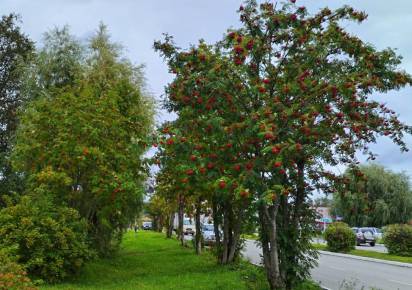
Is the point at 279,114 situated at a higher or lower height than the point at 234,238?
higher

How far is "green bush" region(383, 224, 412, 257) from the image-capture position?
33031mm

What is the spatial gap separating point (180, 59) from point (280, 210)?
425 centimetres

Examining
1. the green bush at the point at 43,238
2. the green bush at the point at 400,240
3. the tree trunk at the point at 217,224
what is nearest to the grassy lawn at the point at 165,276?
the green bush at the point at 43,238

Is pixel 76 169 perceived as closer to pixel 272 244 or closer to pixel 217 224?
pixel 217 224

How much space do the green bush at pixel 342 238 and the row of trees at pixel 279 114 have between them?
2487 cm

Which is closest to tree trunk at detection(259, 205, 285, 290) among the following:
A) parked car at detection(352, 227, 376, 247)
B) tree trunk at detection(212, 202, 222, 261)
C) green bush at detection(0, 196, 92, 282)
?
green bush at detection(0, 196, 92, 282)

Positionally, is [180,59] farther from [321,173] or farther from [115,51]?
[115,51]

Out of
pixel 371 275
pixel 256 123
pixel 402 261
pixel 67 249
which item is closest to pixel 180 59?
pixel 256 123

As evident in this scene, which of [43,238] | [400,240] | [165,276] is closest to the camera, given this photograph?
[43,238]

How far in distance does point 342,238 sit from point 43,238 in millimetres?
26718

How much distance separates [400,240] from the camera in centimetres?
3328

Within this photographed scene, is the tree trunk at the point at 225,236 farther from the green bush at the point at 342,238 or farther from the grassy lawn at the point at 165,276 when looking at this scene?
the green bush at the point at 342,238

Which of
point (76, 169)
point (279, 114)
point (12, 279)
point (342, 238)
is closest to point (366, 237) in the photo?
point (342, 238)

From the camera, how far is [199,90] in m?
11.0
